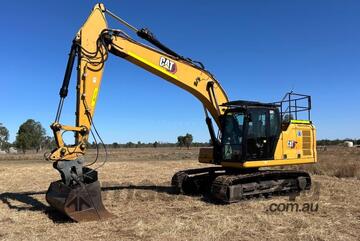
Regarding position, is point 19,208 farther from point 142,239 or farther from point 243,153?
point 243,153

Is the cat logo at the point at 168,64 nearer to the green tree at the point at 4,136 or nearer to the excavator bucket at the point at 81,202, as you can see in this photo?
the excavator bucket at the point at 81,202

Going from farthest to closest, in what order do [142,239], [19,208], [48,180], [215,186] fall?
[48,180]
[215,186]
[19,208]
[142,239]

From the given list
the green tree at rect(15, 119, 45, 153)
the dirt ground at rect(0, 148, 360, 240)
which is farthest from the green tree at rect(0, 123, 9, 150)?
the dirt ground at rect(0, 148, 360, 240)

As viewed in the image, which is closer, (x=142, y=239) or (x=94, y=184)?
(x=142, y=239)

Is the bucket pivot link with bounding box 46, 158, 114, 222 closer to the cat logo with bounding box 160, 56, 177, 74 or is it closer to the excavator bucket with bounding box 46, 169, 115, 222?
the excavator bucket with bounding box 46, 169, 115, 222

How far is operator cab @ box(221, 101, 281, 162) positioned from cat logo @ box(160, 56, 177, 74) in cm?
197

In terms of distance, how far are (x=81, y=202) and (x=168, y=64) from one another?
4.88 metres

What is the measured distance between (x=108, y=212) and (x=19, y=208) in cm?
271

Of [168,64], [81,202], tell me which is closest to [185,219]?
[81,202]

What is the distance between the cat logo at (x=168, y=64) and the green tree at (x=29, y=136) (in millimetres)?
75289

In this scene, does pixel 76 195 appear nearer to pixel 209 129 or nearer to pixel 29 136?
pixel 209 129

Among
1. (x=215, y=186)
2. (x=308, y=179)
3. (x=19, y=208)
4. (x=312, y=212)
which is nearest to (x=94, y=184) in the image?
(x=19, y=208)

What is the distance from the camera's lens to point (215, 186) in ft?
40.4

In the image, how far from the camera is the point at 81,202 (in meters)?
9.86
